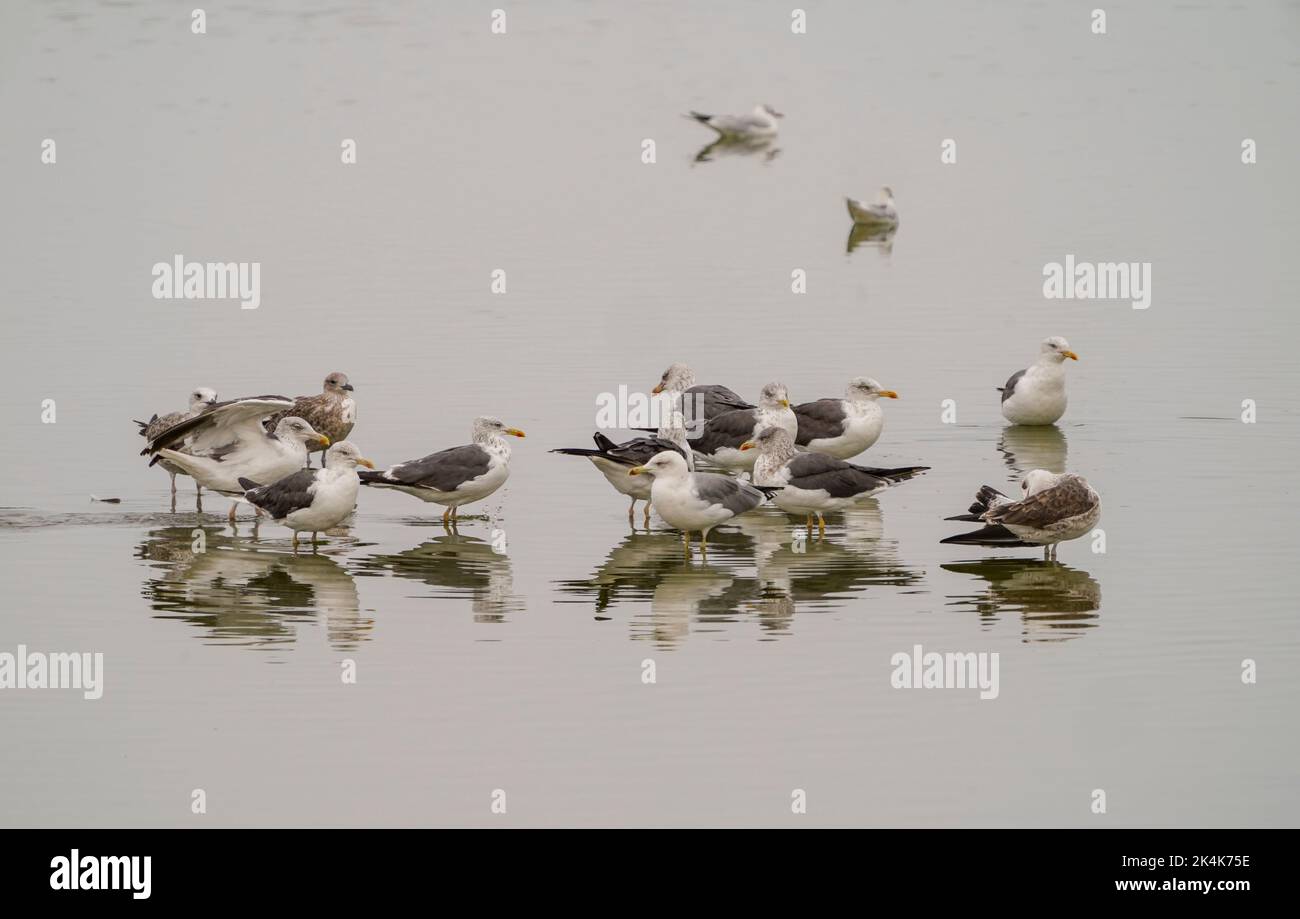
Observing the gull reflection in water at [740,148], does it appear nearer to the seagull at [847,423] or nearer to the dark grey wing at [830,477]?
the seagull at [847,423]

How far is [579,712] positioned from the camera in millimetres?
13680

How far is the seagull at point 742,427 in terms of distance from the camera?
20.0 metres

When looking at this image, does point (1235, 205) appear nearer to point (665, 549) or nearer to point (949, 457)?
point (949, 457)

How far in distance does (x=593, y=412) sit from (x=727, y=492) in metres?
4.89

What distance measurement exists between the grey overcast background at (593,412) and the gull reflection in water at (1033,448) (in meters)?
0.10

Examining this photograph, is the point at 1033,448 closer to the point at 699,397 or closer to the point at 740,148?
the point at 699,397

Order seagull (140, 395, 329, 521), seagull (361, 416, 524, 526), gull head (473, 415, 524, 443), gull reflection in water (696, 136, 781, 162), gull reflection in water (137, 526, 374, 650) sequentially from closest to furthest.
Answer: gull reflection in water (137, 526, 374, 650)
seagull (140, 395, 329, 521)
seagull (361, 416, 524, 526)
gull head (473, 415, 524, 443)
gull reflection in water (696, 136, 781, 162)

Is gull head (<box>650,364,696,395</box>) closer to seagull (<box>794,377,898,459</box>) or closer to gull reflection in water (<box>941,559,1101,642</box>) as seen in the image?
seagull (<box>794,377,898,459</box>)

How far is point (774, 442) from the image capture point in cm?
1908

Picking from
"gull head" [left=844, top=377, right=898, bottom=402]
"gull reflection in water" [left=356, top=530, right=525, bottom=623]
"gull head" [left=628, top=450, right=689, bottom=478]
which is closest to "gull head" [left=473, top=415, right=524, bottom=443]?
"gull reflection in water" [left=356, top=530, right=525, bottom=623]

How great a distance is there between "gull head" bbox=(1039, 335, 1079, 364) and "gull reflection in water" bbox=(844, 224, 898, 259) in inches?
393

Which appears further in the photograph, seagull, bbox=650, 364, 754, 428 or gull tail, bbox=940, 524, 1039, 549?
seagull, bbox=650, 364, 754, 428

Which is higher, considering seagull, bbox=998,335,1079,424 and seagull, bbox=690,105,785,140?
seagull, bbox=690,105,785,140

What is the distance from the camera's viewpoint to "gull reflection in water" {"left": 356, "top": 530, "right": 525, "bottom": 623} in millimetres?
16016
